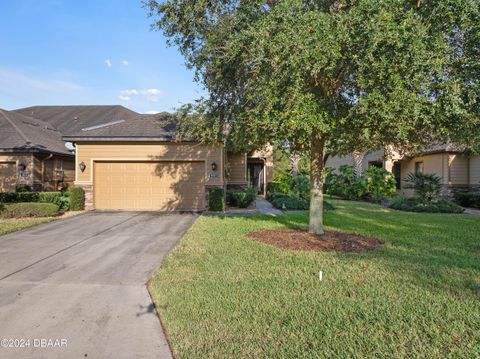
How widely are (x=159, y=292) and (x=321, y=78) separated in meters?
5.20

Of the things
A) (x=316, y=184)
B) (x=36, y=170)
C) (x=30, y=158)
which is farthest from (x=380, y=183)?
(x=30, y=158)

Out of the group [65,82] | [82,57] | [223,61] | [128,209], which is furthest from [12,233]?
[65,82]

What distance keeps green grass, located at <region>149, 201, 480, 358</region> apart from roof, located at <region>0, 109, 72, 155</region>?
42.4 ft

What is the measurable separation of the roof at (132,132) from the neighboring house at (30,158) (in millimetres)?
3417

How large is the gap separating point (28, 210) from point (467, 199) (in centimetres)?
1990

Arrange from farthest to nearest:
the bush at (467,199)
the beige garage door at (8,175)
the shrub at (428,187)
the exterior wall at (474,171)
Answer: the exterior wall at (474,171) < the bush at (467,199) < the beige garage door at (8,175) < the shrub at (428,187)

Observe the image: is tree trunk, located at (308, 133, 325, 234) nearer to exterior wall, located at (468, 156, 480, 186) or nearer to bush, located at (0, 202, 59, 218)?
bush, located at (0, 202, 59, 218)

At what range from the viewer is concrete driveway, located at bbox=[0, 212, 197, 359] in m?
3.35

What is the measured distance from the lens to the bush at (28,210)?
38.7 feet

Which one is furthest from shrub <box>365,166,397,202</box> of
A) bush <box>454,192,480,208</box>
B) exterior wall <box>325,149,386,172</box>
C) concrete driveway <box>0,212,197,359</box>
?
concrete driveway <box>0,212,197,359</box>

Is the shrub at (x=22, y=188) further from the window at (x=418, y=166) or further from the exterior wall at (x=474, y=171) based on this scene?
the exterior wall at (x=474, y=171)

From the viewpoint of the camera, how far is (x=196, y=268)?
19.1ft

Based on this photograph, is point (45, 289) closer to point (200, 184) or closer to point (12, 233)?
point (12, 233)

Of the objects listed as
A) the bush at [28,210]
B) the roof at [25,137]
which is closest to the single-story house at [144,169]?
the bush at [28,210]
